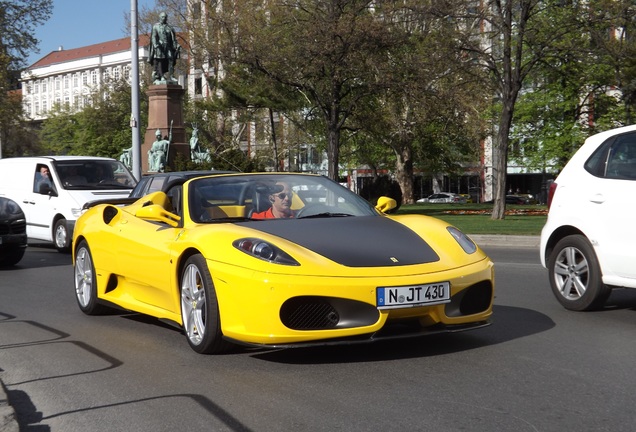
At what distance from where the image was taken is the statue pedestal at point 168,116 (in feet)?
119

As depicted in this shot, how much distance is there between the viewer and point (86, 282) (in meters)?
8.74

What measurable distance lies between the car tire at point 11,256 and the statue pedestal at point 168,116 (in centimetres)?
2150

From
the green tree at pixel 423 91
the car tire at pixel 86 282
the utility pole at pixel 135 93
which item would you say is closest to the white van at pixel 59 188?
the car tire at pixel 86 282

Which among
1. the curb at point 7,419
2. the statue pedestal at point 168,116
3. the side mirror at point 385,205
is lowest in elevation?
the curb at point 7,419

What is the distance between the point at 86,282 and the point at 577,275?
4496 millimetres

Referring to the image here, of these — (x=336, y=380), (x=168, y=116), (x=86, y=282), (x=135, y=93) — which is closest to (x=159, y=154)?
(x=168, y=116)

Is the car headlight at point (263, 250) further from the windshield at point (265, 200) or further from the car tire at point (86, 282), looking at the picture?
the car tire at point (86, 282)

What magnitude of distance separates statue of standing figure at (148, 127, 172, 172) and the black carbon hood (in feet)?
96.1

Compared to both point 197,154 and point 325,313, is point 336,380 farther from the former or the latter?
point 197,154

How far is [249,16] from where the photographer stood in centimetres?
3331

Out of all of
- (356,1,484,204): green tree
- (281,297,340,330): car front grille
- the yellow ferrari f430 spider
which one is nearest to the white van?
the yellow ferrari f430 spider

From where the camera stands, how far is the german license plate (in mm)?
5792

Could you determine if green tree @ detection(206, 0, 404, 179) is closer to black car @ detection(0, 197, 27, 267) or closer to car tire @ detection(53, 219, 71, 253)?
car tire @ detection(53, 219, 71, 253)

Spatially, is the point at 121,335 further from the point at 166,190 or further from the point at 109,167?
the point at 109,167
